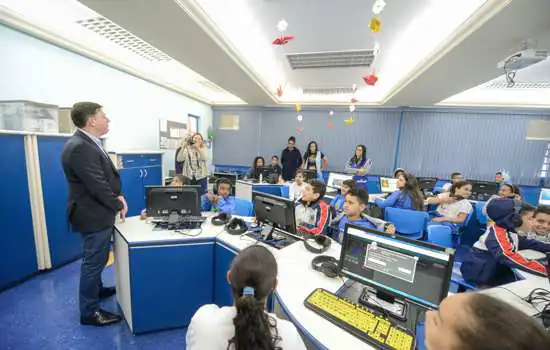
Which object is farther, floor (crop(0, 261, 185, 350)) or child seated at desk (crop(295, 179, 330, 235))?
child seated at desk (crop(295, 179, 330, 235))

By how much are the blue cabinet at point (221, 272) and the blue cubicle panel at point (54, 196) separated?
183cm

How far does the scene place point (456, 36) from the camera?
243 cm

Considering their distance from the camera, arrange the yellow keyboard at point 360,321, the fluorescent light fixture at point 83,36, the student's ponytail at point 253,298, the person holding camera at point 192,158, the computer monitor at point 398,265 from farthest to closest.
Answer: the person holding camera at point 192,158, the fluorescent light fixture at point 83,36, the computer monitor at point 398,265, the yellow keyboard at point 360,321, the student's ponytail at point 253,298

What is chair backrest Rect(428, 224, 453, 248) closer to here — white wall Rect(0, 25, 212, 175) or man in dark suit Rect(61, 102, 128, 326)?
man in dark suit Rect(61, 102, 128, 326)

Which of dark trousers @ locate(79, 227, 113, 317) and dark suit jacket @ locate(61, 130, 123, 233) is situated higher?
dark suit jacket @ locate(61, 130, 123, 233)

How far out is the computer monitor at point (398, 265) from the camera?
1125 millimetres

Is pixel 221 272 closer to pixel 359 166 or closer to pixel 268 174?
pixel 268 174

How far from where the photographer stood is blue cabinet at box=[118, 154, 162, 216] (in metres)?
3.85

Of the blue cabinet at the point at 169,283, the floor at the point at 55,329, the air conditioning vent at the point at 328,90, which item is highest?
the air conditioning vent at the point at 328,90

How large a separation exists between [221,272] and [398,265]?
1.41 metres

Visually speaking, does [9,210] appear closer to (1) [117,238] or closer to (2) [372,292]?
(1) [117,238]

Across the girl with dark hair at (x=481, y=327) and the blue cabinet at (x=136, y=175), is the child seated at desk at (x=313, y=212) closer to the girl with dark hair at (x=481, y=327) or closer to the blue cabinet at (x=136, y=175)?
the girl with dark hair at (x=481, y=327)

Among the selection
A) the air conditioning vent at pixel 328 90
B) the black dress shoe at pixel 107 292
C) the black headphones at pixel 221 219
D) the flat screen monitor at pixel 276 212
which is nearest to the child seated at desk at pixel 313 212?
the flat screen monitor at pixel 276 212

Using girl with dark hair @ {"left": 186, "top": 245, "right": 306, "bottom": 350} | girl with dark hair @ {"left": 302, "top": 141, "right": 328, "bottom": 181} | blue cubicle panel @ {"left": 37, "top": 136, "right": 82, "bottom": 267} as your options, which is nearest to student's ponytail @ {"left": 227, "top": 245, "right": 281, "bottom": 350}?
girl with dark hair @ {"left": 186, "top": 245, "right": 306, "bottom": 350}
